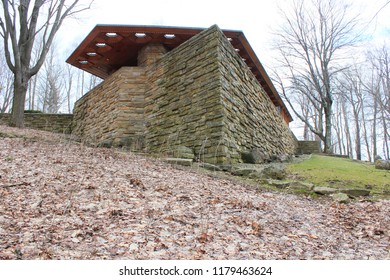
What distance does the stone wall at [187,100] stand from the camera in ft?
21.4

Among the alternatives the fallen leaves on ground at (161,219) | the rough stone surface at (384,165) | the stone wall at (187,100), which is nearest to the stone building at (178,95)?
the stone wall at (187,100)

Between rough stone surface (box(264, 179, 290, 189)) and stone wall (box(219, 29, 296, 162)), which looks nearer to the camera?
rough stone surface (box(264, 179, 290, 189))

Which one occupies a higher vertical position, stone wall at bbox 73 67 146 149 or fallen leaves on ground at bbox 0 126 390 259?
stone wall at bbox 73 67 146 149

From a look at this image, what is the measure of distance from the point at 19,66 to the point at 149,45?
15.3ft

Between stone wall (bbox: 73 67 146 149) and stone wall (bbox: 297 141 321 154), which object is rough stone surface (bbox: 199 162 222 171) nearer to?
stone wall (bbox: 73 67 146 149)

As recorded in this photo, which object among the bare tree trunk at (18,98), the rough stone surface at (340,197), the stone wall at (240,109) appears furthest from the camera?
the bare tree trunk at (18,98)

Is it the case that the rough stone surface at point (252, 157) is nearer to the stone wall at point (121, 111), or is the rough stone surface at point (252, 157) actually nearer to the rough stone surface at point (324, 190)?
the rough stone surface at point (324, 190)

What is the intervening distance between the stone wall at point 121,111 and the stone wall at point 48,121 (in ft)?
12.5

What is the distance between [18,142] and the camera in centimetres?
633

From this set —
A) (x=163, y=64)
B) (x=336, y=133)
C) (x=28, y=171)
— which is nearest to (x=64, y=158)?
(x=28, y=171)

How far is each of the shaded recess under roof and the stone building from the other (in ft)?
0.11

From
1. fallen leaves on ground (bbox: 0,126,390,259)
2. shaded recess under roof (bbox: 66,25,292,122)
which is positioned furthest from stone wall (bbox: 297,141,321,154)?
fallen leaves on ground (bbox: 0,126,390,259)

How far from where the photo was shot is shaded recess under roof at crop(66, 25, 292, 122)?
8.69m

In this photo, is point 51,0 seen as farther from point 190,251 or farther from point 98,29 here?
point 190,251
